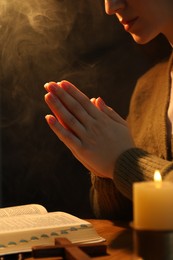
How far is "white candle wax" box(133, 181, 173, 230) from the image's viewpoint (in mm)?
725

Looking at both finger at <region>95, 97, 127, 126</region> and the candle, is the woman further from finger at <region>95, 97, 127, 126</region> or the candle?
the candle

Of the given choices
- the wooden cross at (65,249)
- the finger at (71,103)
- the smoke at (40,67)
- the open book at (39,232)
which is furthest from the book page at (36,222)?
the smoke at (40,67)

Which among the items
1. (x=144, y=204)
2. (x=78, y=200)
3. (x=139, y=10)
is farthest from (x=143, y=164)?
(x=78, y=200)

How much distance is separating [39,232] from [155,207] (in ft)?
1.78

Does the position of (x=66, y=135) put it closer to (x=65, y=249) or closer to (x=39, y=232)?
(x=39, y=232)

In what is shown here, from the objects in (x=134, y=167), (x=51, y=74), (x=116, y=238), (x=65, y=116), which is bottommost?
(x=116, y=238)

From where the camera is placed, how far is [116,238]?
52.6 inches

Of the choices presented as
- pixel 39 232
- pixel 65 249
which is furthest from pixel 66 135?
pixel 65 249

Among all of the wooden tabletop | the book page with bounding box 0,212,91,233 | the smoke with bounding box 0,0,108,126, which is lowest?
the wooden tabletop

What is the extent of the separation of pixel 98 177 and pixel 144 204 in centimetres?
93

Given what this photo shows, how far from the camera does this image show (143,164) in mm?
1390

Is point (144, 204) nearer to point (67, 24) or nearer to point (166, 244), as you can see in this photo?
point (166, 244)

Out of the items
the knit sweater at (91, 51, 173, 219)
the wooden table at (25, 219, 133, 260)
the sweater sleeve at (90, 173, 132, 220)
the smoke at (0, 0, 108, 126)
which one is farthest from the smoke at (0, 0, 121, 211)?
the wooden table at (25, 219, 133, 260)

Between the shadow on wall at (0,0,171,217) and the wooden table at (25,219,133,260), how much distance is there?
631mm
